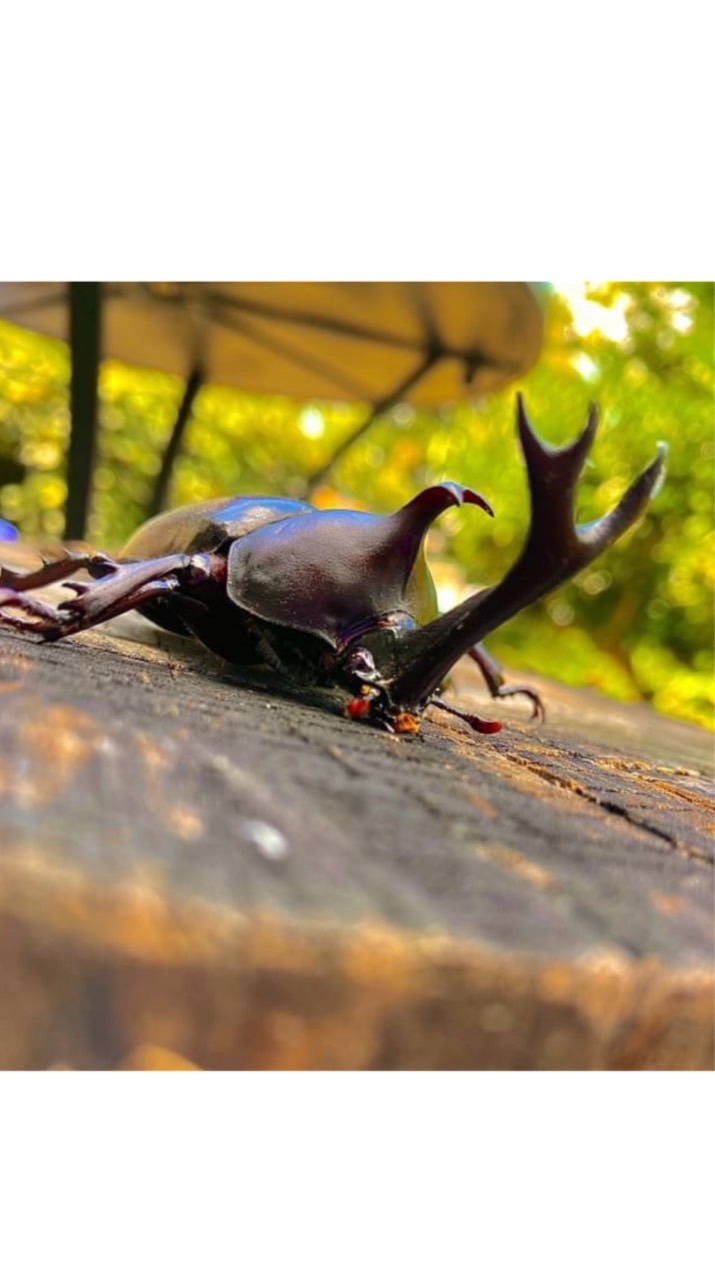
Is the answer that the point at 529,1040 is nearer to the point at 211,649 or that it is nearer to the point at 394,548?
the point at 394,548

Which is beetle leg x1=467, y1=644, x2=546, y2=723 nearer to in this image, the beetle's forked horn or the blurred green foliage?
the beetle's forked horn

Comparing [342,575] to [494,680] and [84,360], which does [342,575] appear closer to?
[494,680]

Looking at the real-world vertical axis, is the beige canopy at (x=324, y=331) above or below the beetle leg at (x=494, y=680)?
above

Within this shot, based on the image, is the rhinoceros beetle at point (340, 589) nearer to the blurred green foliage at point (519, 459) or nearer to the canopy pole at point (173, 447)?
the canopy pole at point (173, 447)

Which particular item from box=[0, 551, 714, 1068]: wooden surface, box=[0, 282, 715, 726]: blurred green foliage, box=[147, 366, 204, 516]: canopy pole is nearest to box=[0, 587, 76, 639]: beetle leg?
box=[0, 551, 714, 1068]: wooden surface

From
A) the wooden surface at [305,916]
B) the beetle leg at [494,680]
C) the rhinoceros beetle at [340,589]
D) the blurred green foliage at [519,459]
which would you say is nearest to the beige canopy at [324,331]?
the blurred green foliage at [519,459]

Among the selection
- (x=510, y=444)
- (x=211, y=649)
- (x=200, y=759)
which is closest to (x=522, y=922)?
(x=200, y=759)
